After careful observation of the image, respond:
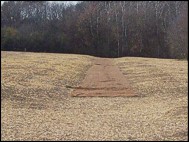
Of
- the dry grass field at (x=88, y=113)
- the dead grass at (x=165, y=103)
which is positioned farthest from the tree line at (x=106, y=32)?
the dry grass field at (x=88, y=113)

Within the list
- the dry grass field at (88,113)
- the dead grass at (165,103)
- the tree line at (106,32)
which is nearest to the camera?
the dry grass field at (88,113)

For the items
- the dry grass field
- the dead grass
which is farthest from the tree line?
the dry grass field

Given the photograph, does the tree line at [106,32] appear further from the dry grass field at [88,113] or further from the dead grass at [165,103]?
the dry grass field at [88,113]

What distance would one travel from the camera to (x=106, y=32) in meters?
63.6

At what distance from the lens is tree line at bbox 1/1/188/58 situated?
61522 millimetres

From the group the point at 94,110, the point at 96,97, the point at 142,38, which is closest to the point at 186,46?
the point at 142,38

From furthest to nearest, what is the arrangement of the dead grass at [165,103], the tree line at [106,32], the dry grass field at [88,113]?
the tree line at [106,32], the dead grass at [165,103], the dry grass field at [88,113]

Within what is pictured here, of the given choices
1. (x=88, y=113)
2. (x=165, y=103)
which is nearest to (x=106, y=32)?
(x=165, y=103)

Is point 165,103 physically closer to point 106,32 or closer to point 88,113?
point 88,113

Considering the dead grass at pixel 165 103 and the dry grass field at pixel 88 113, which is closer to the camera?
the dry grass field at pixel 88 113

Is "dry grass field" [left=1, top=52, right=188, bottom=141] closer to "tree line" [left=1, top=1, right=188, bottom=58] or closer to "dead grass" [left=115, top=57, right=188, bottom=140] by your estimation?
"dead grass" [left=115, top=57, right=188, bottom=140]

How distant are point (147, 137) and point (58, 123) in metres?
2.46

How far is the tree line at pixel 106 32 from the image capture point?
6152 centimetres

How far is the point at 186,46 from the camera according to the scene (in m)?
44.1
